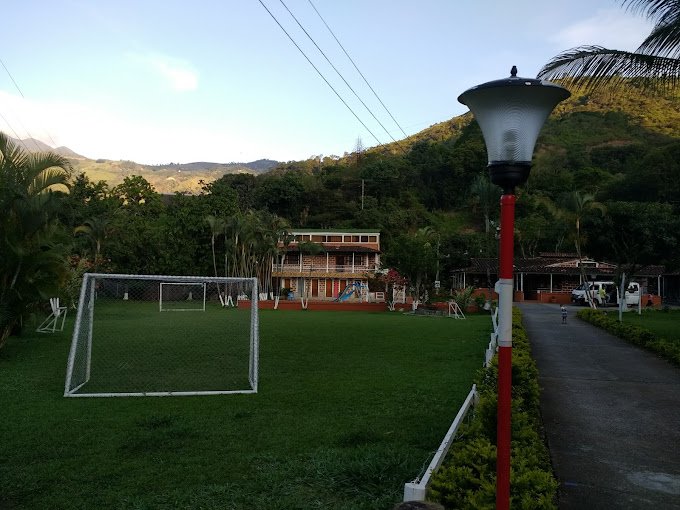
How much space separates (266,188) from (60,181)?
176ft

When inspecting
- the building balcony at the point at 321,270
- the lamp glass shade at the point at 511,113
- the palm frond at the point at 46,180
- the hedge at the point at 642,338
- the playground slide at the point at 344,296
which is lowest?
the hedge at the point at 642,338

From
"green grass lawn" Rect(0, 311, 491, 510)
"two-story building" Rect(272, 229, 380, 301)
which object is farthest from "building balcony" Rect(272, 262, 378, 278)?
"green grass lawn" Rect(0, 311, 491, 510)

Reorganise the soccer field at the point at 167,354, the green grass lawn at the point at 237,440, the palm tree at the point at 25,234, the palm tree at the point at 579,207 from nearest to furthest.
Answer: the green grass lawn at the point at 237,440, the soccer field at the point at 167,354, the palm tree at the point at 25,234, the palm tree at the point at 579,207

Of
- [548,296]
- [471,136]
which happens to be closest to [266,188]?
[471,136]

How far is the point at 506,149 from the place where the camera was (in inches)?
136

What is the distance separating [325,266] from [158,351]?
35.8 m

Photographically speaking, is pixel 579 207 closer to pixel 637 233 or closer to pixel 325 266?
pixel 637 233

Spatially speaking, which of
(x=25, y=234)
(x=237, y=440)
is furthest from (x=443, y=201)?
(x=237, y=440)

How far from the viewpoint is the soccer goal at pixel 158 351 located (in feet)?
31.4

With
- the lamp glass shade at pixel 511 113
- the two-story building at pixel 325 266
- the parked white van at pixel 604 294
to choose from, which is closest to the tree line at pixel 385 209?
the two-story building at pixel 325 266

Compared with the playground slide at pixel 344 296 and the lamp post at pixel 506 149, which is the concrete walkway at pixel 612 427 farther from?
the playground slide at pixel 344 296

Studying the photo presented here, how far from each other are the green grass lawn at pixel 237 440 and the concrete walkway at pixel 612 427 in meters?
1.28

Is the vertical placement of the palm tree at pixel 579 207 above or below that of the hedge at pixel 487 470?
above

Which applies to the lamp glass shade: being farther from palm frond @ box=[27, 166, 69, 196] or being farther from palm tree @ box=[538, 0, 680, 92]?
palm frond @ box=[27, 166, 69, 196]
